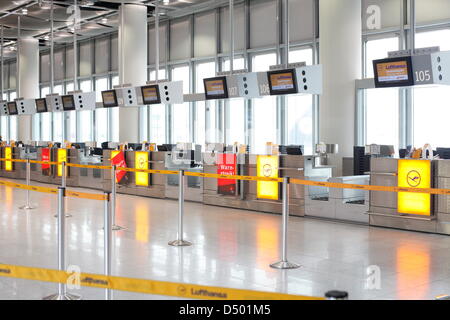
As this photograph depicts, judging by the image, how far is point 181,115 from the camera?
22.5m

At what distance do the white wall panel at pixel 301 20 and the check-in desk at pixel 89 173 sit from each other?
7.28 metres

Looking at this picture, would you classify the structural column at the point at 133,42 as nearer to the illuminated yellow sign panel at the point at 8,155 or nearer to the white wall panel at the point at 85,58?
the illuminated yellow sign panel at the point at 8,155

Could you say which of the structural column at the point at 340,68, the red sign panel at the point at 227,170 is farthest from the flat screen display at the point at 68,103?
the structural column at the point at 340,68

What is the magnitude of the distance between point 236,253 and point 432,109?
888cm

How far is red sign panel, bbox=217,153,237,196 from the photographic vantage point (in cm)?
1316

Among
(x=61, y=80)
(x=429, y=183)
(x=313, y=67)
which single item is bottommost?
(x=429, y=183)

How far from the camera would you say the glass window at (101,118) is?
2678 cm

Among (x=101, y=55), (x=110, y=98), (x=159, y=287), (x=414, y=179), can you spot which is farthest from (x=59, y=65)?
(x=159, y=287)

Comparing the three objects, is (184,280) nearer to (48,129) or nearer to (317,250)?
(317,250)

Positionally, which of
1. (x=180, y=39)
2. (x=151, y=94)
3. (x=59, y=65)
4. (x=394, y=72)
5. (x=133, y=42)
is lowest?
(x=394, y=72)

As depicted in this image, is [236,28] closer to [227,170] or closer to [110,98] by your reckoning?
[110,98]
